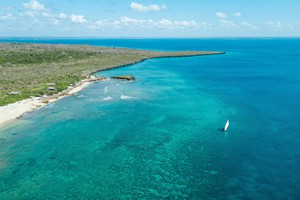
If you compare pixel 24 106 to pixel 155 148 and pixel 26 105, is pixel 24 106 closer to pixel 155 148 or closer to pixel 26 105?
pixel 26 105

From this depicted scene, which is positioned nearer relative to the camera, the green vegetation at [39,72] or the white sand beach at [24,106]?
the white sand beach at [24,106]

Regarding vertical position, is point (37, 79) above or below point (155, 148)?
above

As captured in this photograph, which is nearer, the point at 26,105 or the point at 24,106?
the point at 24,106

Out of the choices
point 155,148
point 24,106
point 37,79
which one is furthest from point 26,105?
point 155,148

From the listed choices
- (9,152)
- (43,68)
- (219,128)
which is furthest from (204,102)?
(43,68)

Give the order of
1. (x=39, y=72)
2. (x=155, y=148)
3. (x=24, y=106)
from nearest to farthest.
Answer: (x=155, y=148) → (x=24, y=106) → (x=39, y=72)

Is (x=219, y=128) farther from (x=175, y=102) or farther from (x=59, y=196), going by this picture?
(x=59, y=196)

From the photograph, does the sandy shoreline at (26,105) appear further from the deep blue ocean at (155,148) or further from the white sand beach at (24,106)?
the deep blue ocean at (155,148)

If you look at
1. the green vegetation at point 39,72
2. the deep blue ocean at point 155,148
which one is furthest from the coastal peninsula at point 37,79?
the deep blue ocean at point 155,148

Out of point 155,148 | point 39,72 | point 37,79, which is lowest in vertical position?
point 155,148
